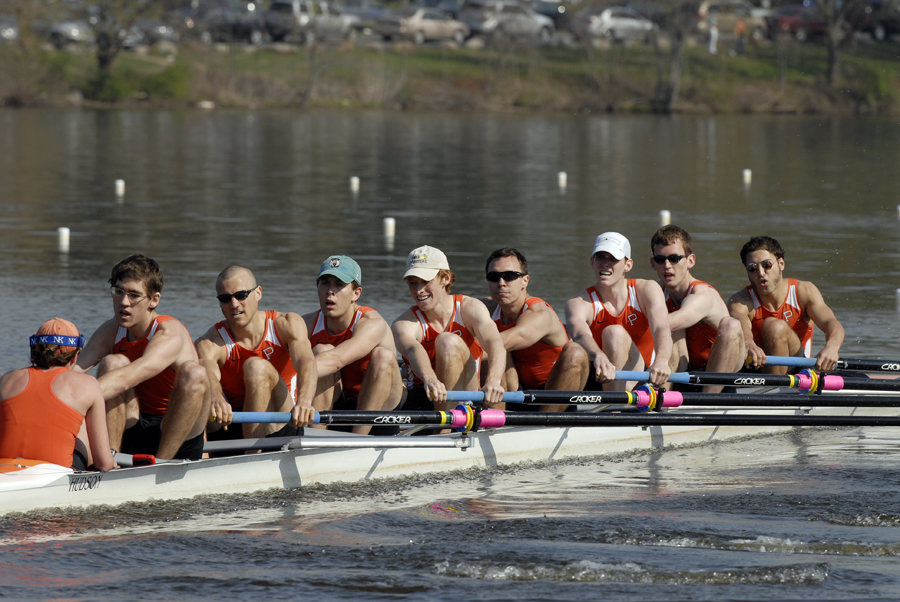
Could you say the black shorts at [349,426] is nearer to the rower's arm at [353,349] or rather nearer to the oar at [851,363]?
the rower's arm at [353,349]

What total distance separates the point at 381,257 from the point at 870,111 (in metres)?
34.8

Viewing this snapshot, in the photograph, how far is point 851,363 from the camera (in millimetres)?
8438

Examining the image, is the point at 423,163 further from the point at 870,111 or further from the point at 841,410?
the point at 870,111

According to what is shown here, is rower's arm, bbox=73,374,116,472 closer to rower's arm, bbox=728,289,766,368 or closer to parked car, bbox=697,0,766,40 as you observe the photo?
rower's arm, bbox=728,289,766,368

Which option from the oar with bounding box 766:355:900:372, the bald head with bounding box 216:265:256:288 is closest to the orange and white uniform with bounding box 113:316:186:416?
the bald head with bounding box 216:265:256:288

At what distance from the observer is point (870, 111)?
1781 inches

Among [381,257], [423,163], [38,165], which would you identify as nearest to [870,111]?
[423,163]

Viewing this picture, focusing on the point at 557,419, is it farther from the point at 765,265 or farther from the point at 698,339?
the point at 765,265

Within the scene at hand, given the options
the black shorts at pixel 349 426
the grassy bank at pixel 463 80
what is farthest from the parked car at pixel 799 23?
the black shorts at pixel 349 426

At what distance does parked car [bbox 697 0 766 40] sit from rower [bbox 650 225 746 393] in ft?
145

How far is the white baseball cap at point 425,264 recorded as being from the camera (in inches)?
276

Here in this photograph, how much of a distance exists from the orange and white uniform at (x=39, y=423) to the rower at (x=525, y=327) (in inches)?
105

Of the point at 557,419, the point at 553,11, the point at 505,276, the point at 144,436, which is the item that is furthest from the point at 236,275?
the point at 553,11

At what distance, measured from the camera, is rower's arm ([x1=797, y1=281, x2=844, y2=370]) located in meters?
8.16
